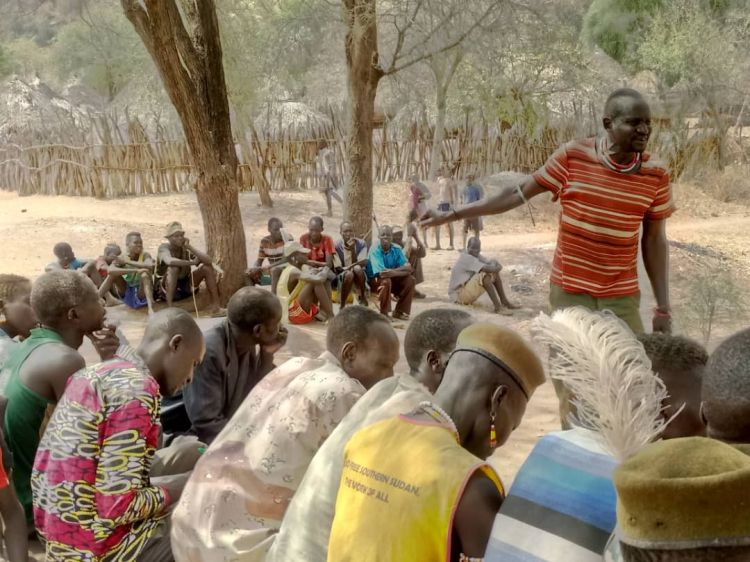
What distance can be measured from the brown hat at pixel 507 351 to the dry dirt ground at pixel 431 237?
2.52m

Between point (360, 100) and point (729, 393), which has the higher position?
point (360, 100)

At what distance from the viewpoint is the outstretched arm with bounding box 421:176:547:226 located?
359cm

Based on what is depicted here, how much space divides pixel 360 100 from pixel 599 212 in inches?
293

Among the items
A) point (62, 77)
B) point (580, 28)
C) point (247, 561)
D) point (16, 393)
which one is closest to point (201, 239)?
point (16, 393)

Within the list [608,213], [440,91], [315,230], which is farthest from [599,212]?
[440,91]

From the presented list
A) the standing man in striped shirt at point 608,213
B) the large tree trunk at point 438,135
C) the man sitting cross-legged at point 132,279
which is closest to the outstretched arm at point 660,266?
the standing man in striped shirt at point 608,213

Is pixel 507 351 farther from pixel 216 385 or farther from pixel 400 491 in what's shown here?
pixel 216 385

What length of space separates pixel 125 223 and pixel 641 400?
14856mm

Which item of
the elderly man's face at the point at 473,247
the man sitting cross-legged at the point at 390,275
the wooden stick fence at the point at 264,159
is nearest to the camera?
the man sitting cross-legged at the point at 390,275

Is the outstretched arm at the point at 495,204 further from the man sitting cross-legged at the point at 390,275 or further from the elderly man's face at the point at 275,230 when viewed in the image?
the elderly man's face at the point at 275,230

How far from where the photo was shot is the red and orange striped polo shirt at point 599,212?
3.42 meters

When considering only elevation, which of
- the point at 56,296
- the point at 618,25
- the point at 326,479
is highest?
the point at 618,25

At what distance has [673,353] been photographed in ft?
7.16

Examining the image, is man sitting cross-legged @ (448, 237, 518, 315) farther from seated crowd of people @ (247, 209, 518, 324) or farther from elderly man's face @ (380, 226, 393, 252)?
elderly man's face @ (380, 226, 393, 252)
